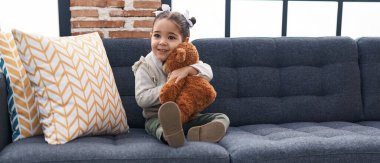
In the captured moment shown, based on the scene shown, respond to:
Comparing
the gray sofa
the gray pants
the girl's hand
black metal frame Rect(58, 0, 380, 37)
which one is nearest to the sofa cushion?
the gray sofa

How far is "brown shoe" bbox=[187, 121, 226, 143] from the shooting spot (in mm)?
1627

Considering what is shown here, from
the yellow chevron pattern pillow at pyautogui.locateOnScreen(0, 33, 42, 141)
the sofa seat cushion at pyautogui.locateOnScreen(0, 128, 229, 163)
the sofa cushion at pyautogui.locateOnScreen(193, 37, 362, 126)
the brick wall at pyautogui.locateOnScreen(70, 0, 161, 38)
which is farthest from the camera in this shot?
the brick wall at pyautogui.locateOnScreen(70, 0, 161, 38)

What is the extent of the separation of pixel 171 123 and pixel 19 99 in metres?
0.60

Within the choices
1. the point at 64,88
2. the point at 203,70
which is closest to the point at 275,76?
the point at 203,70

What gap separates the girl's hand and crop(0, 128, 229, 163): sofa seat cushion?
295mm

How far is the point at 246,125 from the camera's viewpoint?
2.02 meters

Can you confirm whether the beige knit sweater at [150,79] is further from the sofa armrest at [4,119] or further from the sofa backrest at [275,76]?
the sofa armrest at [4,119]

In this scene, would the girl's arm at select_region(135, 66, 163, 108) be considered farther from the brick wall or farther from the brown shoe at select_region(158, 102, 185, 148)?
the brick wall

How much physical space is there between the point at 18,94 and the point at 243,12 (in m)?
1.60

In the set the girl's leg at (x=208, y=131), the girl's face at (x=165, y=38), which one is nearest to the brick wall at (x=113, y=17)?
the girl's face at (x=165, y=38)

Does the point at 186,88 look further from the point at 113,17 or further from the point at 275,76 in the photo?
the point at 113,17

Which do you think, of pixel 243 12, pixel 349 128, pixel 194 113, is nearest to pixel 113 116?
pixel 194 113

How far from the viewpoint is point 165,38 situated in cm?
178

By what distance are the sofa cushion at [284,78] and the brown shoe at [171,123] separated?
1.71 feet
